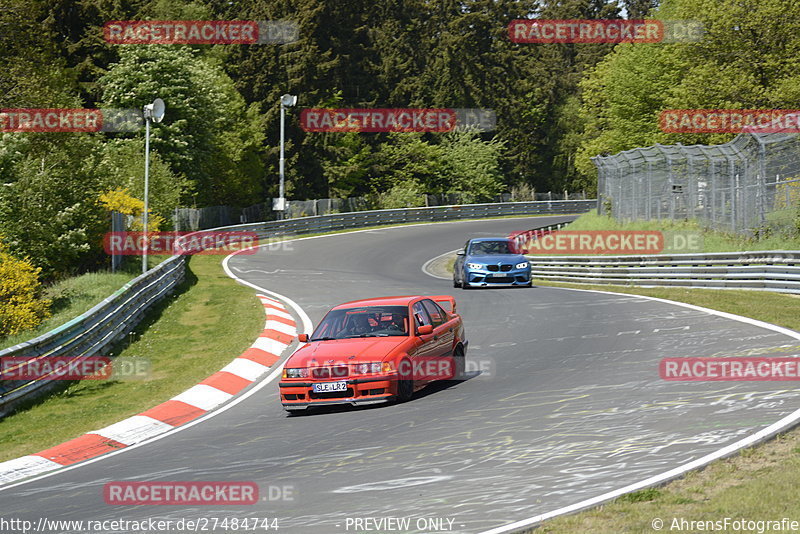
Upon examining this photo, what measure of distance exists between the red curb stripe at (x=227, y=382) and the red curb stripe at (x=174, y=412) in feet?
3.02

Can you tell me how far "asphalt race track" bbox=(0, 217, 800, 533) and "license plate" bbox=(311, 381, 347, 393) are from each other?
1.08 ft

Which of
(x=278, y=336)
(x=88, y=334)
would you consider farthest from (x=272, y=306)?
(x=88, y=334)

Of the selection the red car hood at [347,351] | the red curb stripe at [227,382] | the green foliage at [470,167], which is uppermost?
the green foliage at [470,167]

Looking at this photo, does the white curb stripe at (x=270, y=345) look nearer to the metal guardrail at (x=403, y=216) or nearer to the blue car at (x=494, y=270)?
the blue car at (x=494, y=270)

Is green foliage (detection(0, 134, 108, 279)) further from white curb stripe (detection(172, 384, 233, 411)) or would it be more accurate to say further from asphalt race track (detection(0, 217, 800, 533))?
asphalt race track (detection(0, 217, 800, 533))

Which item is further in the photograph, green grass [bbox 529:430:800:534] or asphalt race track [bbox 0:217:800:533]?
asphalt race track [bbox 0:217:800:533]

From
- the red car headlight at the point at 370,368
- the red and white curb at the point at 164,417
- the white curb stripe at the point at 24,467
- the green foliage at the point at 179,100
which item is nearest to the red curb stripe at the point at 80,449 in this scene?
the red and white curb at the point at 164,417

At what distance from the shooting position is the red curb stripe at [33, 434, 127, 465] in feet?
36.4

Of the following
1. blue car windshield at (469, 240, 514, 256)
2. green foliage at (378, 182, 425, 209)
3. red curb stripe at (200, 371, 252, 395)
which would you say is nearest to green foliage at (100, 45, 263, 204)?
green foliage at (378, 182, 425, 209)

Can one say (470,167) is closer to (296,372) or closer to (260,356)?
(260,356)

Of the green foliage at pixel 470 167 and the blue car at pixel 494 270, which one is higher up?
the green foliage at pixel 470 167

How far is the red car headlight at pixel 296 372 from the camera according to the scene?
11.9 metres

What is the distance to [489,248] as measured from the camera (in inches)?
1112

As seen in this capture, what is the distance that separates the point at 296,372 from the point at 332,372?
50cm
